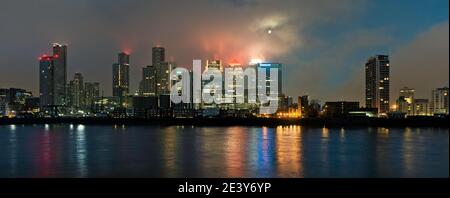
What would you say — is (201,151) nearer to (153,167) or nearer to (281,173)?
(153,167)

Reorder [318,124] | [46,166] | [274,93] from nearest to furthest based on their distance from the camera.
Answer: [46,166] < [318,124] < [274,93]

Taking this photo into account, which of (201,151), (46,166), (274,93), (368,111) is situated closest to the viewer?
(46,166)

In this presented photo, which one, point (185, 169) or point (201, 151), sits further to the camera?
point (201, 151)

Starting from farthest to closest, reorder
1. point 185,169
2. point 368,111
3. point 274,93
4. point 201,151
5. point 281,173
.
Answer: point 274,93 → point 368,111 → point 201,151 → point 185,169 → point 281,173

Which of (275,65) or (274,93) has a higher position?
(275,65)

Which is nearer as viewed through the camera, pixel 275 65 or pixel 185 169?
pixel 185 169

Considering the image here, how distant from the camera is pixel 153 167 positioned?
15656mm
